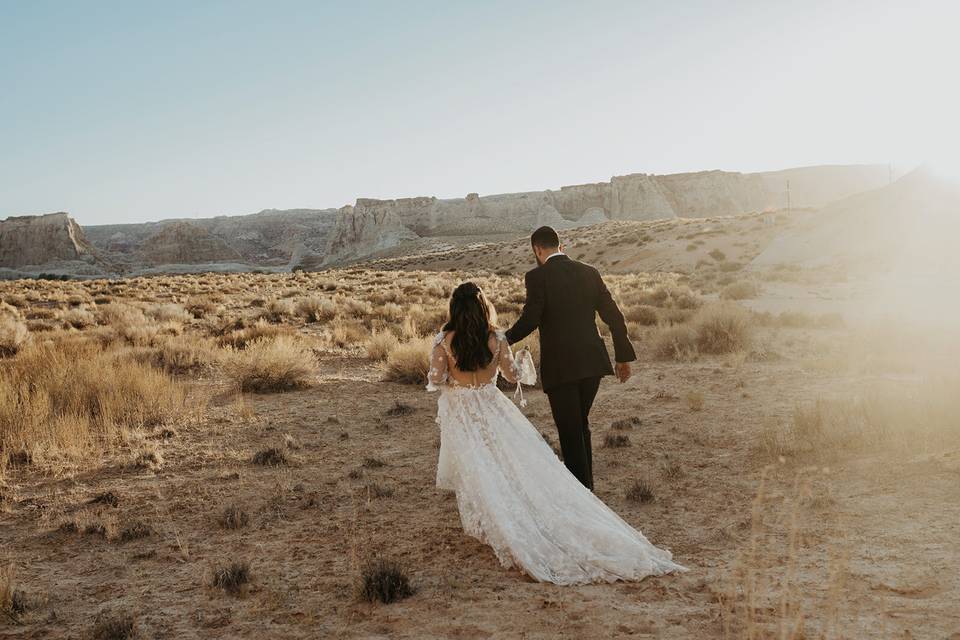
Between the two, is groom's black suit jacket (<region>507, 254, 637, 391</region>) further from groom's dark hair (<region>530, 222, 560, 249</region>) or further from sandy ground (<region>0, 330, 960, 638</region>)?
sandy ground (<region>0, 330, 960, 638</region>)

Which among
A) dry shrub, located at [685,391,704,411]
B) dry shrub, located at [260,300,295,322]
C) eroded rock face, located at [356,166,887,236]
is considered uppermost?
eroded rock face, located at [356,166,887,236]

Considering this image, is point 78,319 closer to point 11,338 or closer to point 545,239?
point 11,338

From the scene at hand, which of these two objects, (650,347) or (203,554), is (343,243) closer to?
(650,347)

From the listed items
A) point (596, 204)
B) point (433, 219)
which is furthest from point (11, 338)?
point (596, 204)

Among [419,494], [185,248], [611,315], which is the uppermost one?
[185,248]

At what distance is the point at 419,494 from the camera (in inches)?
247

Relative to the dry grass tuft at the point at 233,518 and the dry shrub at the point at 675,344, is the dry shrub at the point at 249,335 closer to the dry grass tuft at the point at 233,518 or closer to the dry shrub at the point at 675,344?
the dry shrub at the point at 675,344

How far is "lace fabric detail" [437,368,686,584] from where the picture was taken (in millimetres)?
4238

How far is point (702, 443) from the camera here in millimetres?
7547

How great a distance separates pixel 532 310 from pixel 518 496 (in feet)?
4.46

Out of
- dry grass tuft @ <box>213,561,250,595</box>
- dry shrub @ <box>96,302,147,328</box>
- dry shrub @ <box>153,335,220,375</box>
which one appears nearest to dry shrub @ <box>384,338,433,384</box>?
dry shrub @ <box>153,335,220,375</box>

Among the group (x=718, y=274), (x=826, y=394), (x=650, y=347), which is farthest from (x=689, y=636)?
(x=718, y=274)

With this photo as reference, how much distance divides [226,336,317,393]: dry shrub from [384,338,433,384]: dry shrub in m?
1.28

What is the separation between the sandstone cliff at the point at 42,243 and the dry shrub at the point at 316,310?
102370 mm
